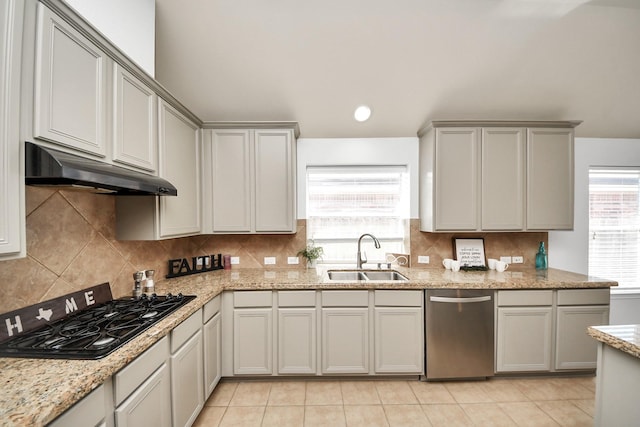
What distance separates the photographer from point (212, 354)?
2.25m

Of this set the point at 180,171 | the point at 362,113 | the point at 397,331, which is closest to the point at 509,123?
the point at 362,113

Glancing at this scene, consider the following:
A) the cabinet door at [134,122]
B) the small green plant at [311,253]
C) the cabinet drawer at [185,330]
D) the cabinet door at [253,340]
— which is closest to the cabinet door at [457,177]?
the small green plant at [311,253]

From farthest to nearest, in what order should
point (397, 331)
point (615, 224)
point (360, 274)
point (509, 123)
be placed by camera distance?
point (615, 224) → point (360, 274) → point (509, 123) → point (397, 331)

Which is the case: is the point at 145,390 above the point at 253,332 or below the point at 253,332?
above

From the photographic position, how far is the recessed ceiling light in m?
2.86

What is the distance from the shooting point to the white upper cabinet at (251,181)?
282 cm

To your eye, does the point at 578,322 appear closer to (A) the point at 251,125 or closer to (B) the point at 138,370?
(B) the point at 138,370

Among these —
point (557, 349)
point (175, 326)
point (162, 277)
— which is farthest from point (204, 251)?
point (557, 349)

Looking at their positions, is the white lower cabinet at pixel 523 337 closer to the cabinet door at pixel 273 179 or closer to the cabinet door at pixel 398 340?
the cabinet door at pixel 398 340

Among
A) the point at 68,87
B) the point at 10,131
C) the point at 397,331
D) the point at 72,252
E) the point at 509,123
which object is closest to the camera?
the point at 10,131

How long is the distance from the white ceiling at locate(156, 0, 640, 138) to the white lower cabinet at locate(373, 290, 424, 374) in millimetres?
1848

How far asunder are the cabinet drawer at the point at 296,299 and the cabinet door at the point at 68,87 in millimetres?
1692

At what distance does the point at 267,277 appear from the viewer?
2.71 metres

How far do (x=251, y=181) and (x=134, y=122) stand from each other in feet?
3.95
